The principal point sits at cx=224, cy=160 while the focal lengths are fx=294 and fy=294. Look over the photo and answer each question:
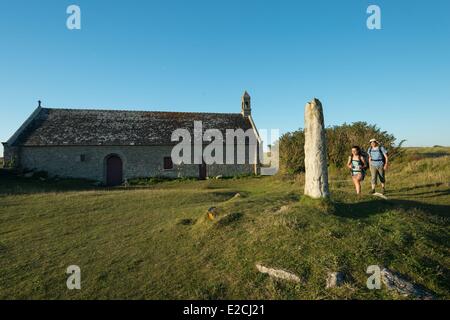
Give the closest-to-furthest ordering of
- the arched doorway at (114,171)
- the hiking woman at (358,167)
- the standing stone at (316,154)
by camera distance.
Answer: the standing stone at (316,154) → the hiking woman at (358,167) → the arched doorway at (114,171)

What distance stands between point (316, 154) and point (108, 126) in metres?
22.5

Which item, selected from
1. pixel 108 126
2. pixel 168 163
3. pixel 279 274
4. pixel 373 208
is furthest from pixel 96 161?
pixel 279 274

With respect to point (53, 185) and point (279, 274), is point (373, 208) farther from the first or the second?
point (53, 185)

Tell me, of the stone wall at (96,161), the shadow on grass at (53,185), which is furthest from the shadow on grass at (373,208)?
the stone wall at (96,161)

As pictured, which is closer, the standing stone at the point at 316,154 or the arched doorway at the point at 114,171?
the standing stone at the point at 316,154

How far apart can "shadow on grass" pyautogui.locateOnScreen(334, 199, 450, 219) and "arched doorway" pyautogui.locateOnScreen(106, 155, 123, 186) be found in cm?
Result: 2105

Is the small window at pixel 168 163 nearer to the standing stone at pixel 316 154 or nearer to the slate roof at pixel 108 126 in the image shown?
the slate roof at pixel 108 126

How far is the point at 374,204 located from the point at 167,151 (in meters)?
20.1

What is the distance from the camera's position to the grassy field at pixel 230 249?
17.3 feet

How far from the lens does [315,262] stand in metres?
5.73

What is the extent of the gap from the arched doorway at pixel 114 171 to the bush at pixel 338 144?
558 inches

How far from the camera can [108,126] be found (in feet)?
87.7

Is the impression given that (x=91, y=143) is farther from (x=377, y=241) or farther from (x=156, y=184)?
(x=377, y=241)

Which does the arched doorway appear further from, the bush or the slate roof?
the bush
